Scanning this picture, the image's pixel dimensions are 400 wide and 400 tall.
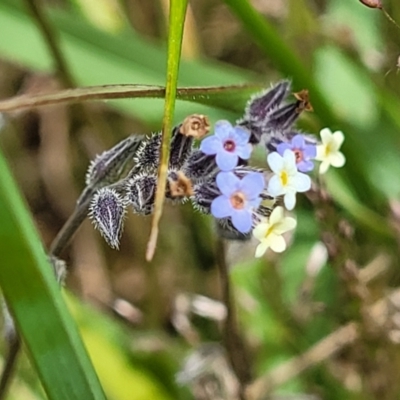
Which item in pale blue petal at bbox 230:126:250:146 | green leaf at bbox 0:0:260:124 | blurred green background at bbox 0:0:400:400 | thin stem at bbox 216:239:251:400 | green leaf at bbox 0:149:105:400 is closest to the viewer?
green leaf at bbox 0:149:105:400

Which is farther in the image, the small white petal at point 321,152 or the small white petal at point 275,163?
the small white petal at point 321,152

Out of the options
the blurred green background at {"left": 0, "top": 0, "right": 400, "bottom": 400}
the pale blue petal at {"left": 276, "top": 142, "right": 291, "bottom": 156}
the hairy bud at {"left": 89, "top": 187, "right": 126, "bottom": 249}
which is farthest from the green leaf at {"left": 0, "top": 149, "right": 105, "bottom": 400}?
the blurred green background at {"left": 0, "top": 0, "right": 400, "bottom": 400}

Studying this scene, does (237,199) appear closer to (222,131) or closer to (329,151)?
(222,131)

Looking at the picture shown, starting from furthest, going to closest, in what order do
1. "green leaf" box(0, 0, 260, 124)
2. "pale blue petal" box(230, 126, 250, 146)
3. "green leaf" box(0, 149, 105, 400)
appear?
"green leaf" box(0, 0, 260, 124)
"pale blue petal" box(230, 126, 250, 146)
"green leaf" box(0, 149, 105, 400)

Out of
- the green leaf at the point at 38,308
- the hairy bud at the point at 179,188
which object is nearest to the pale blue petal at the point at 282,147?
the hairy bud at the point at 179,188

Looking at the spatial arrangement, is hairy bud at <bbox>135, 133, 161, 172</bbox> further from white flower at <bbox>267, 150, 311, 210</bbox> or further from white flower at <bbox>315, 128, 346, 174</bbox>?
white flower at <bbox>315, 128, 346, 174</bbox>

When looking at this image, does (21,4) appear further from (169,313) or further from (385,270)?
(385,270)

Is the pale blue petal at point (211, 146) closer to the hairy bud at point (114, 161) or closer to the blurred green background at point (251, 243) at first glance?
the hairy bud at point (114, 161)
